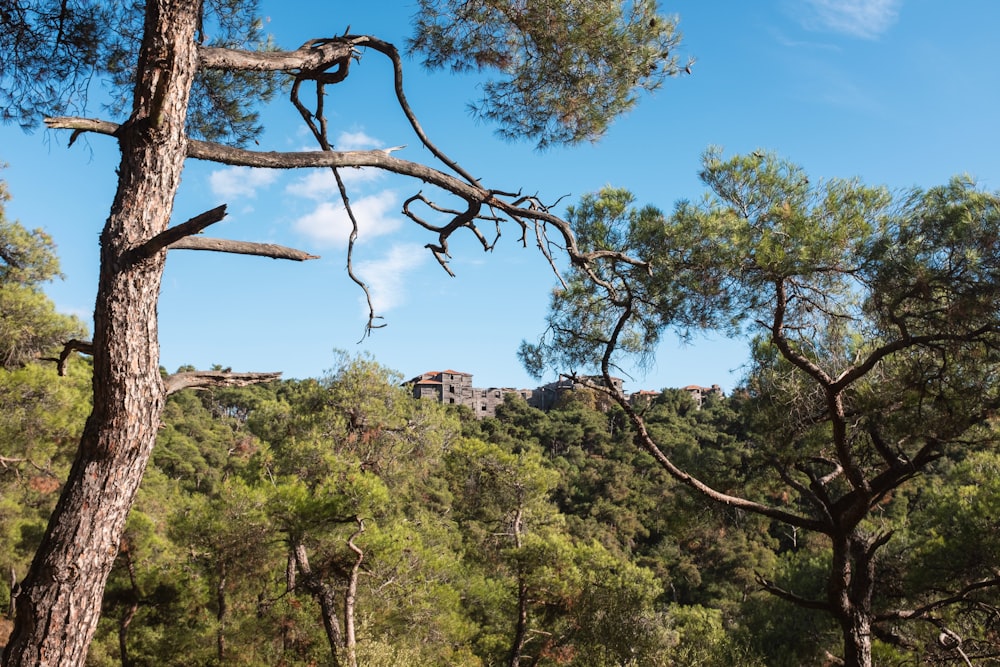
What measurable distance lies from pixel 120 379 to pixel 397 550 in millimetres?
7306

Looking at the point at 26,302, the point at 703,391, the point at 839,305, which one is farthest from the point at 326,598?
the point at 703,391

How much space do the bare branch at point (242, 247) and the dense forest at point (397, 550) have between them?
10.1ft

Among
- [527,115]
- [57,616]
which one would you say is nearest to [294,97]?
[527,115]

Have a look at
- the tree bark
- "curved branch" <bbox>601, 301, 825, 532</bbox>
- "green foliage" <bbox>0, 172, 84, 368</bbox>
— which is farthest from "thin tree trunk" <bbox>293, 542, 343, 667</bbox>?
the tree bark

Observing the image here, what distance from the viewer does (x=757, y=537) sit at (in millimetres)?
21156

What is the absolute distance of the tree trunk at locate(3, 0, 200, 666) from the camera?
2.05 metres

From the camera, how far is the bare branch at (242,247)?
2.38m

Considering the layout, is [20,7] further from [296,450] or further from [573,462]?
[573,462]

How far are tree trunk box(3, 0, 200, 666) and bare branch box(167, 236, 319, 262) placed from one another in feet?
0.33

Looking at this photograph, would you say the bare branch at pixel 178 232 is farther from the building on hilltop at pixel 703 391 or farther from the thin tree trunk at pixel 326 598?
the building on hilltop at pixel 703 391

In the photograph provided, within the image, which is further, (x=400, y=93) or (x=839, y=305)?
(x=839, y=305)

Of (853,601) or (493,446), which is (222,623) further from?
(853,601)

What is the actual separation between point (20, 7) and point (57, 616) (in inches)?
121

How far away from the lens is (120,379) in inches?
87.8
